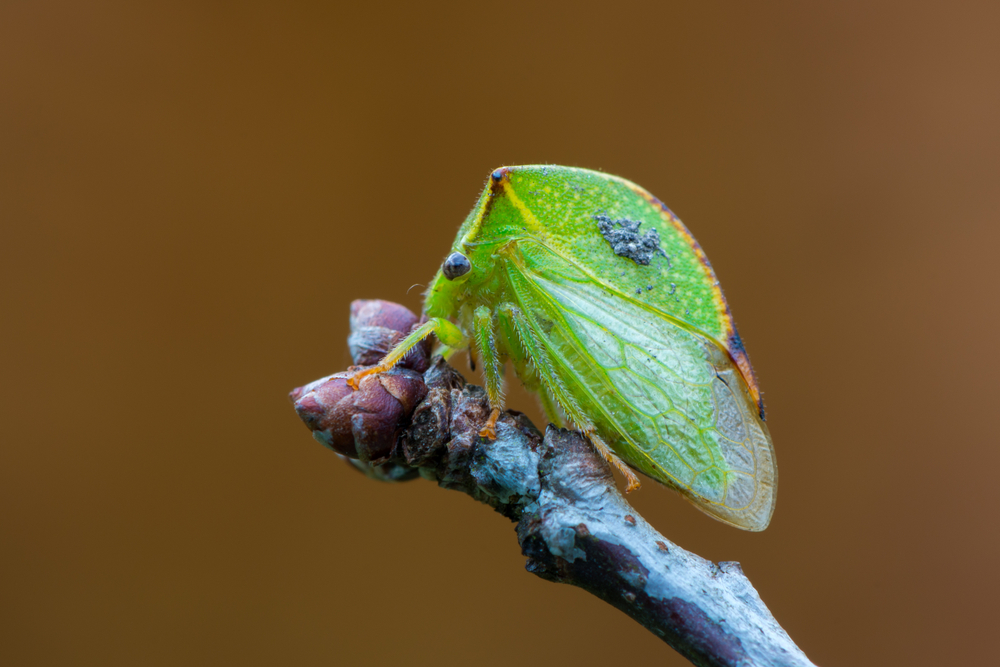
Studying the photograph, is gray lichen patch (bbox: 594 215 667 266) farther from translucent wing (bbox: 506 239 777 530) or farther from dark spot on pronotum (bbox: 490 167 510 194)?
dark spot on pronotum (bbox: 490 167 510 194)

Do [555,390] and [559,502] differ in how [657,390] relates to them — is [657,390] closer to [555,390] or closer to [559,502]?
[555,390]

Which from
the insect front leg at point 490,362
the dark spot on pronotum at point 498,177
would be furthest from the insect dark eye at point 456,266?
the dark spot on pronotum at point 498,177

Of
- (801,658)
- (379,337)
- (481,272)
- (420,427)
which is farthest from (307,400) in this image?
(801,658)

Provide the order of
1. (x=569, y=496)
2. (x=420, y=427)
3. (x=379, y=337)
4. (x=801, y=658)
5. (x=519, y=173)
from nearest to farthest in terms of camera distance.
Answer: (x=801, y=658) → (x=569, y=496) → (x=420, y=427) → (x=379, y=337) → (x=519, y=173)

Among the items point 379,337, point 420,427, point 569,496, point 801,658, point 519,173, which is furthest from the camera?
point 519,173

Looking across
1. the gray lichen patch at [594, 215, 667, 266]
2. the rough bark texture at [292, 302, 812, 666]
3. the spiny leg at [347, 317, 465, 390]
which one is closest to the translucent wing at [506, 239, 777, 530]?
the gray lichen patch at [594, 215, 667, 266]

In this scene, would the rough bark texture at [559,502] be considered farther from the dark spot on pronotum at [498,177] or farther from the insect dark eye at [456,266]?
the dark spot on pronotum at [498,177]

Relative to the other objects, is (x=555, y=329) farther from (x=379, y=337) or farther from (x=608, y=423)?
(x=379, y=337)
